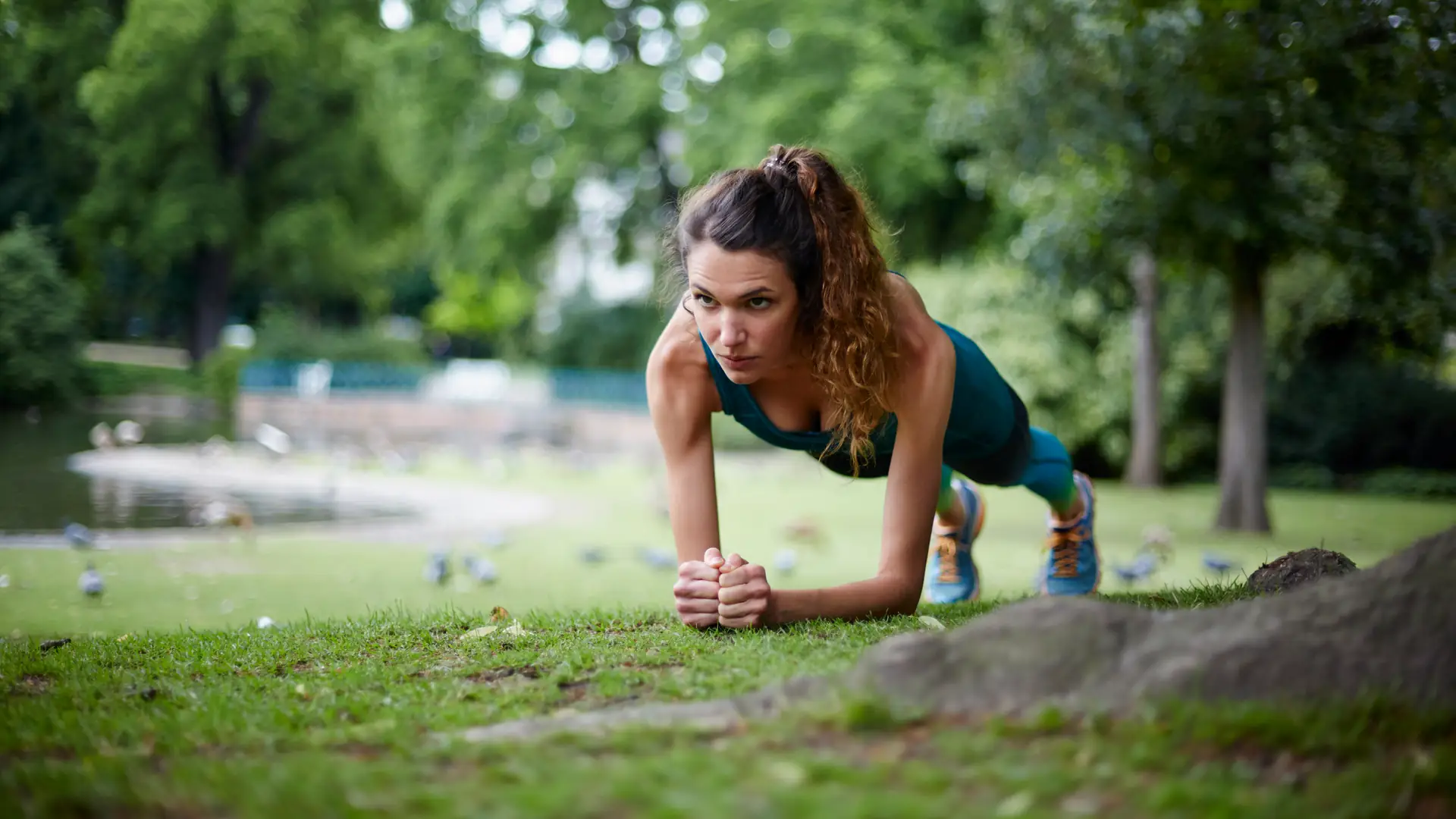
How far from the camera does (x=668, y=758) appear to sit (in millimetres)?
2428

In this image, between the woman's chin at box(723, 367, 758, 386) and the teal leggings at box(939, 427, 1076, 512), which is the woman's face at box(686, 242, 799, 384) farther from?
the teal leggings at box(939, 427, 1076, 512)

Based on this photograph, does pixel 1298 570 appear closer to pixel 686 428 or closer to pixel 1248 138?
pixel 686 428

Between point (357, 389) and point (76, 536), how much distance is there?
1898 cm

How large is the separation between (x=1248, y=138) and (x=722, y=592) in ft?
29.9

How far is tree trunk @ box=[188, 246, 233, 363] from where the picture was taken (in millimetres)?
16484

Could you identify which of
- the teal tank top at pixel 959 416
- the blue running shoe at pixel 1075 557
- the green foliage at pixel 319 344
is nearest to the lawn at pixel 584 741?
the teal tank top at pixel 959 416

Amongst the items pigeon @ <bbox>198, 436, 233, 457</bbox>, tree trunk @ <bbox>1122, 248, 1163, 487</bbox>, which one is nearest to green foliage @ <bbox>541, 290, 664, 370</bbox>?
pigeon @ <bbox>198, 436, 233, 457</bbox>

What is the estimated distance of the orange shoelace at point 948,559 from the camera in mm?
6305

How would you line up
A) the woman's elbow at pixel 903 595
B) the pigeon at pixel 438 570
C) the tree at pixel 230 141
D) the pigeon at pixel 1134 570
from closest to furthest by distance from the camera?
the woman's elbow at pixel 903 595 → the pigeon at pixel 1134 570 → the pigeon at pixel 438 570 → the tree at pixel 230 141

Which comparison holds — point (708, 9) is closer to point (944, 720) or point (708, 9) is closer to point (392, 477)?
point (392, 477)

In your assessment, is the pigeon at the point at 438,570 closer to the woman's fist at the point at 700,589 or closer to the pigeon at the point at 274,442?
the woman's fist at the point at 700,589

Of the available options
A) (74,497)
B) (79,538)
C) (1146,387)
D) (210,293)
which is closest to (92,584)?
(79,538)

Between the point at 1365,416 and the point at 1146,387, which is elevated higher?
the point at 1146,387

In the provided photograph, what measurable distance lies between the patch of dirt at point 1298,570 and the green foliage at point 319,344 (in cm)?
2429
